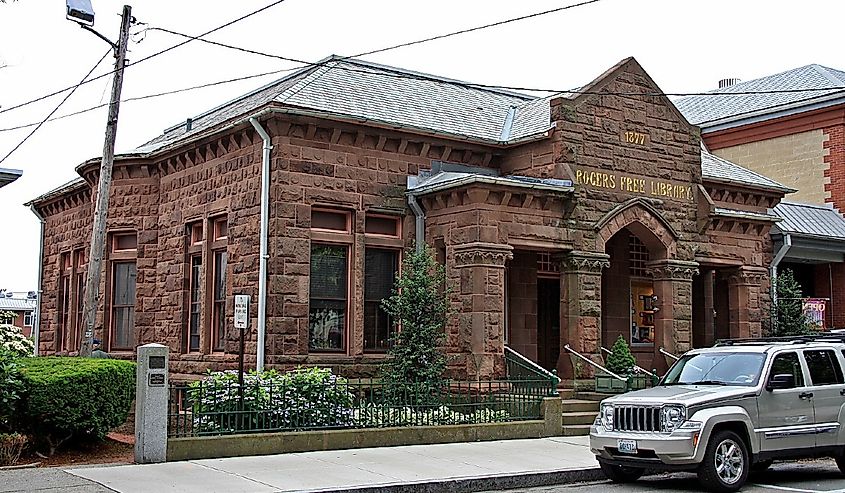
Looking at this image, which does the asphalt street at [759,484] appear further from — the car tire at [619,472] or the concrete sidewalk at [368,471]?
the concrete sidewalk at [368,471]

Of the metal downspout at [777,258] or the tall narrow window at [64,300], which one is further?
the tall narrow window at [64,300]

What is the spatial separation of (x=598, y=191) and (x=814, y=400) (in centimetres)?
786

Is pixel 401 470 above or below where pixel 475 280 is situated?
below

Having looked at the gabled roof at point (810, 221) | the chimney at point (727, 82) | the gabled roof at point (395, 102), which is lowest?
the gabled roof at point (810, 221)

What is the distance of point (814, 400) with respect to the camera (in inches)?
520

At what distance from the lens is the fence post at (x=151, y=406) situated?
13188 millimetres

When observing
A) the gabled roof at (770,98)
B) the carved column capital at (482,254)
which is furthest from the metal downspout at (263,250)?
the gabled roof at (770,98)

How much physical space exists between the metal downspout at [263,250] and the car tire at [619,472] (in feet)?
24.3

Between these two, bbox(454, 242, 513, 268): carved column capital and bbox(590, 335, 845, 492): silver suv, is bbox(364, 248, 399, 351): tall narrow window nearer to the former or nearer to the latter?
bbox(454, 242, 513, 268): carved column capital

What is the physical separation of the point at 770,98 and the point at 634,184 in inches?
527

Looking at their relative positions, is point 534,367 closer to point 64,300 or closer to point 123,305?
point 123,305

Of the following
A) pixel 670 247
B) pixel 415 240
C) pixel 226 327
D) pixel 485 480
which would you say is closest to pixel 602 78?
pixel 670 247

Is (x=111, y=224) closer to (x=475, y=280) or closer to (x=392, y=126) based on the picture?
(x=392, y=126)

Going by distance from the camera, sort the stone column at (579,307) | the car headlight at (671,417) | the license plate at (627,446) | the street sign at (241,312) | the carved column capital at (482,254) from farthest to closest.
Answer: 1. the stone column at (579,307)
2. the carved column capital at (482,254)
3. the street sign at (241,312)
4. the license plate at (627,446)
5. the car headlight at (671,417)
